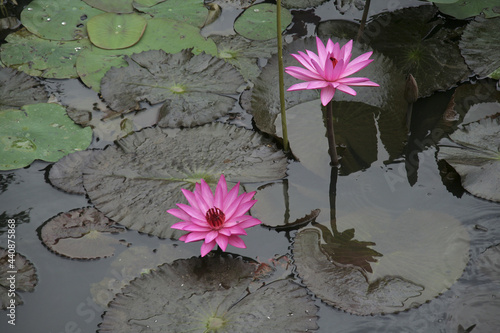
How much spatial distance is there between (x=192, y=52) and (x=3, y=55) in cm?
133

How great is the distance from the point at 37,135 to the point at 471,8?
309cm

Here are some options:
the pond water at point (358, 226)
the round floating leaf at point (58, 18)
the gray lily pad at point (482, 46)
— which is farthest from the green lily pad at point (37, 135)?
the gray lily pad at point (482, 46)

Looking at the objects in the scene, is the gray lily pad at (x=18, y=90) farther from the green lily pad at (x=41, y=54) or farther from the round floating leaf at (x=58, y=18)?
the round floating leaf at (x=58, y=18)

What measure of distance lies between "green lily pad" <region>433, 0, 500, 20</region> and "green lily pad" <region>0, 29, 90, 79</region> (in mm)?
2639

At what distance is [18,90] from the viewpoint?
132 inches

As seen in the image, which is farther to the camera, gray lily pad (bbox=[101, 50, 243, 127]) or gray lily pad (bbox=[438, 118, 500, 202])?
gray lily pad (bbox=[101, 50, 243, 127])

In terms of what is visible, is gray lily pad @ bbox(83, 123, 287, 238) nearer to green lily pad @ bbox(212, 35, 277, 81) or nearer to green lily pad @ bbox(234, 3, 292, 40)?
green lily pad @ bbox(212, 35, 277, 81)

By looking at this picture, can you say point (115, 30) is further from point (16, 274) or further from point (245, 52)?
point (16, 274)

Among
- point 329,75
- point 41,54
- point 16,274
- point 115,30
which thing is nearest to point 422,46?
point 329,75

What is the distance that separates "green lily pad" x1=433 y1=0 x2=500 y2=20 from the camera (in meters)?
3.63

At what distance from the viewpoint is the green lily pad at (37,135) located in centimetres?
297

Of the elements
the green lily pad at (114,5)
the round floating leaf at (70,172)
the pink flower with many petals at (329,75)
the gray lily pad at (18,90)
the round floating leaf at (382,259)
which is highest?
the green lily pad at (114,5)

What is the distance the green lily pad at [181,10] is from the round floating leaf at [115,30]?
0.16 m

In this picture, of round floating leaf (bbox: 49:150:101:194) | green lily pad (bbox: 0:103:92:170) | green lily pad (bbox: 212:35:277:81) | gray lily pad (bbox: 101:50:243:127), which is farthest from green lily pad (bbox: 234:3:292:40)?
round floating leaf (bbox: 49:150:101:194)
